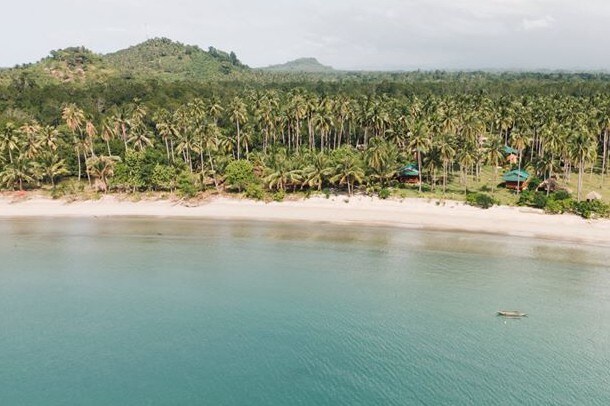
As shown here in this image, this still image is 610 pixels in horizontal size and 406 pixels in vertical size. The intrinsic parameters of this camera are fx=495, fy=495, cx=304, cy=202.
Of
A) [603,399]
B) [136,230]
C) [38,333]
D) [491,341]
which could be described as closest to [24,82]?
[136,230]

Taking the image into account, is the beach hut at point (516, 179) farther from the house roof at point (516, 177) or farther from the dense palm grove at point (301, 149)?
the dense palm grove at point (301, 149)

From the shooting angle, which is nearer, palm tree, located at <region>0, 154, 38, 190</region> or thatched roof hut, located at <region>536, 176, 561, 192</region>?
thatched roof hut, located at <region>536, 176, 561, 192</region>

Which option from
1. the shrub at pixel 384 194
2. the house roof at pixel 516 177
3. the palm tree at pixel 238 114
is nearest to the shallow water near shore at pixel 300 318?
the shrub at pixel 384 194

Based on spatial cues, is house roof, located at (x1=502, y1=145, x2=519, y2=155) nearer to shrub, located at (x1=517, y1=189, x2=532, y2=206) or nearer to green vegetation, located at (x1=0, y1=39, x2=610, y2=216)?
green vegetation, located at (x1=0, y1=39, x2=610, y2=216)

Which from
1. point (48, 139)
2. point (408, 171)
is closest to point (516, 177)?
point (408, 171)

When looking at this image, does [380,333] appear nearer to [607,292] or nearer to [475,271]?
[475,271]

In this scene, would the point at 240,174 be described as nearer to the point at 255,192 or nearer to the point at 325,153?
the point at 255,192

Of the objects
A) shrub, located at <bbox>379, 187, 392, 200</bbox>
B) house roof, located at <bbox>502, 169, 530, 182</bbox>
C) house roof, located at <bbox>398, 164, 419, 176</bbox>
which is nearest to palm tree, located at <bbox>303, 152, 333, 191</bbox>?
shrub, located at <bbox>379, 187, 392, 200</bbox>
